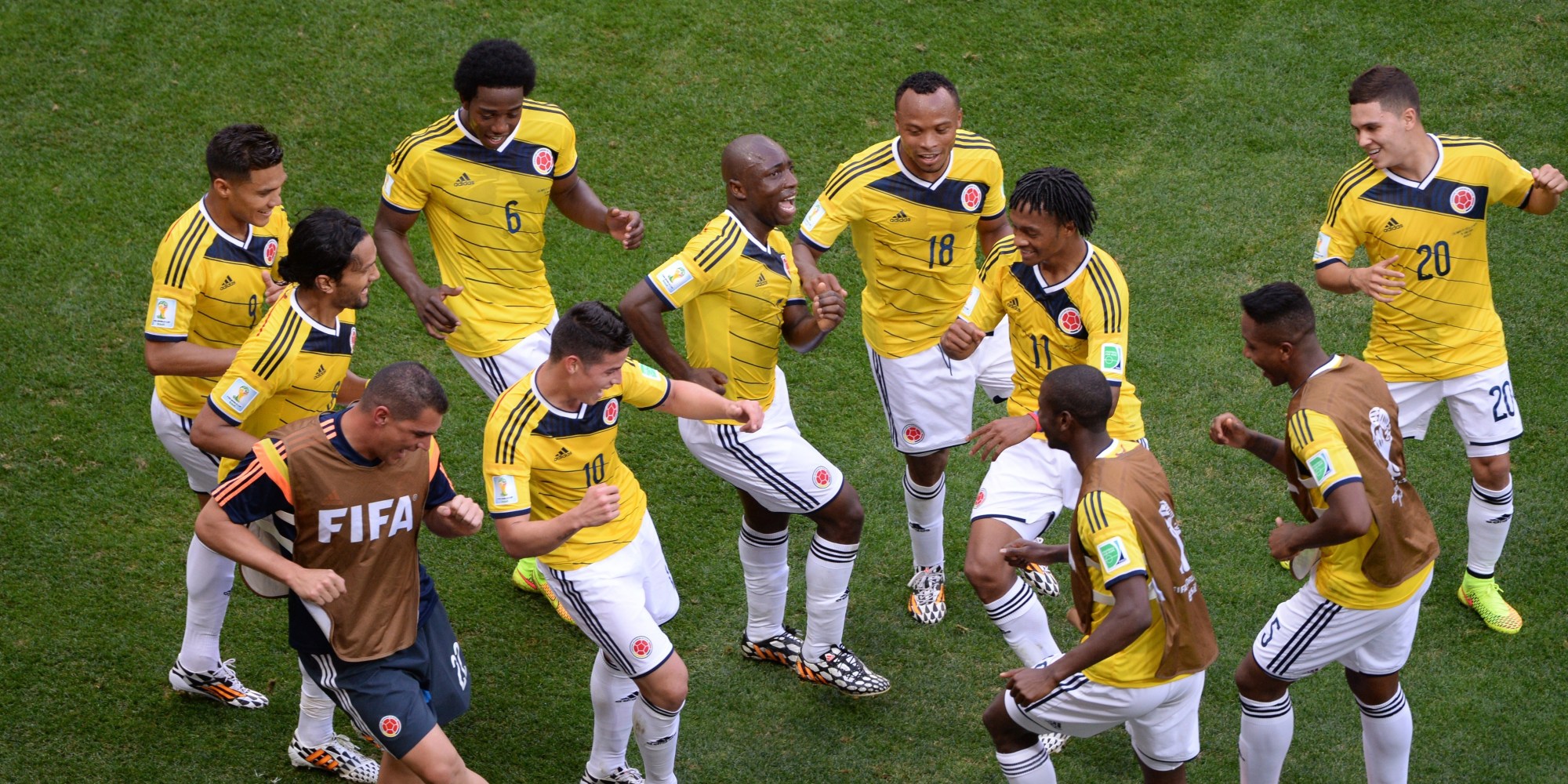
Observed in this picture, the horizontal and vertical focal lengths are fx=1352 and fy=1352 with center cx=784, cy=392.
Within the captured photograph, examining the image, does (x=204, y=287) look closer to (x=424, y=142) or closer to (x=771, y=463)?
(x=424, y=142)

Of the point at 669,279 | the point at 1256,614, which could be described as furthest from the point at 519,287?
the point at 1256,614

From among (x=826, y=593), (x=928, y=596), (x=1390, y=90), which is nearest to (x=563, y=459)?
(x=826, y=593)

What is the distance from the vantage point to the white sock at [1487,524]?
21.7ft

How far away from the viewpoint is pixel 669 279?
5766 mm

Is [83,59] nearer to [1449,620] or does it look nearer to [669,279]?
[669,279]

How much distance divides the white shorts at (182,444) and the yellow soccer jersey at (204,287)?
0.05 m

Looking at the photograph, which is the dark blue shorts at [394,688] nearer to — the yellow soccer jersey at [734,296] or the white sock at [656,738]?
the white sock at [656,738]

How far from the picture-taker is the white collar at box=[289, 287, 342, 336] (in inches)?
211

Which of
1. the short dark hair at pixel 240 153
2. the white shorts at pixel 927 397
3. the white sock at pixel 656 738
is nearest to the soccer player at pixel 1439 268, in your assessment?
the white shorts at pixel 927 397

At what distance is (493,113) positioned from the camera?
6.39m

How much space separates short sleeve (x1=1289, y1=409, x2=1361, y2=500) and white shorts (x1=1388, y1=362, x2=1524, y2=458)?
82.9 inches

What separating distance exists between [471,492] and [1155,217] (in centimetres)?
494

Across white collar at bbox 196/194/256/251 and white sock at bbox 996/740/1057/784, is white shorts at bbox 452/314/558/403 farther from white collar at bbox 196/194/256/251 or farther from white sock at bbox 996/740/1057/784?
white sock at bbox 996/740/1057/784

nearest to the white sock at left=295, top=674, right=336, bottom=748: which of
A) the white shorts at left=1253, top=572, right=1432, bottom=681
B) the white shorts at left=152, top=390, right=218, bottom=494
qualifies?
the white shorts at left=152, top=390, right=218, bottom=494
